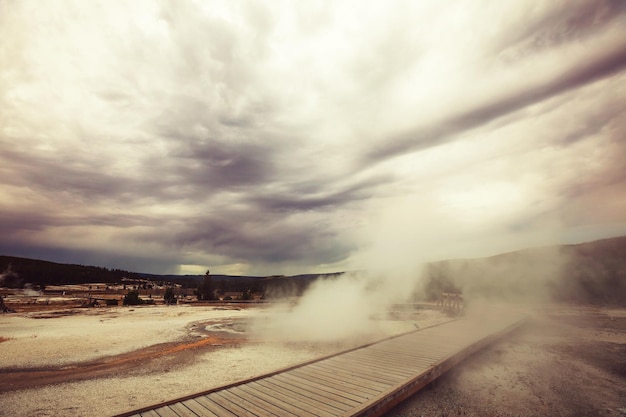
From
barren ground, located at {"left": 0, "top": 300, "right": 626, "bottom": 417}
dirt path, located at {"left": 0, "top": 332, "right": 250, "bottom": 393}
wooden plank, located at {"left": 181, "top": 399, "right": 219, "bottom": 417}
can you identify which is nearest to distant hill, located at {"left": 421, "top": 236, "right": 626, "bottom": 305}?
barren ground, located at {"left": 0, "top": 300, "right": 626, "bottom": 417}

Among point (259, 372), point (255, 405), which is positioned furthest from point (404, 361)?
point (255, 405)

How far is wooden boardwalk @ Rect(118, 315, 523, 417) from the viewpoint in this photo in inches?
221

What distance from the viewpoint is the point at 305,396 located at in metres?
6.32

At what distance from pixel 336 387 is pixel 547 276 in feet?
119

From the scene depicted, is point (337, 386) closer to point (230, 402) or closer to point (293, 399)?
point (293, 399)

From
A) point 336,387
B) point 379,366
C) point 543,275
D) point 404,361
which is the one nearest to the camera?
point 336,387

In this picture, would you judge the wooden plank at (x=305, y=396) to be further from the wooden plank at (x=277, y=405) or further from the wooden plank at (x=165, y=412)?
the wooden plank at (x=165, y=412)

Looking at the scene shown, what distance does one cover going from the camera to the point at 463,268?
4200 centimetres

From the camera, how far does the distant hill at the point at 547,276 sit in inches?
1099

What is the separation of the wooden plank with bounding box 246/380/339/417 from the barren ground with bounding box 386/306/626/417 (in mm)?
2354

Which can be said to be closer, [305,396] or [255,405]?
[255,405]

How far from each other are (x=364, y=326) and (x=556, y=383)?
36.6ft

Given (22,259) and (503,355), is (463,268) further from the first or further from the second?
(22,259)

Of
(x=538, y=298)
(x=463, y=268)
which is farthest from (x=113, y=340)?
(x=463, y=268)
